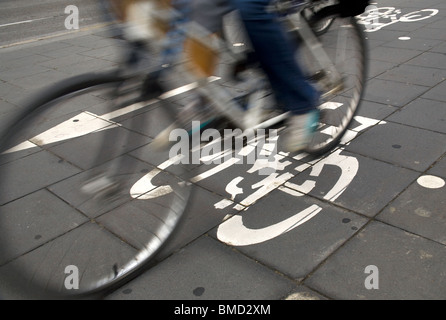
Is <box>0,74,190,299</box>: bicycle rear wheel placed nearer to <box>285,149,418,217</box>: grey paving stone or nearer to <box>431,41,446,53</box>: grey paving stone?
<box>285,149,418,217</box>: grey paving stone

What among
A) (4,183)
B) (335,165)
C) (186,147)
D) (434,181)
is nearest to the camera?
(4,183)

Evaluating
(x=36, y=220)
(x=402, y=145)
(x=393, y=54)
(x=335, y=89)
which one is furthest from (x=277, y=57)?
(x=393, y=54)

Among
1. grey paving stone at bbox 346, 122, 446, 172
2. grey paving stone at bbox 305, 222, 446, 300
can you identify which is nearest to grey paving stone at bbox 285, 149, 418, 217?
grey paving stone at bbox 346, 122, 446, 172

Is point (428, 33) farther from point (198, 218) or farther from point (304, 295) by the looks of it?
point (304, 295)

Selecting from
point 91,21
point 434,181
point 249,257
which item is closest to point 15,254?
point 249,257

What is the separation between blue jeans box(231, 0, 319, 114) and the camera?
8.85 feet

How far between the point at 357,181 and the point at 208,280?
1.40 metres

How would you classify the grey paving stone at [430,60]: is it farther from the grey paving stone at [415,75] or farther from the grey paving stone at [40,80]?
the grey paving stone at [40,80]

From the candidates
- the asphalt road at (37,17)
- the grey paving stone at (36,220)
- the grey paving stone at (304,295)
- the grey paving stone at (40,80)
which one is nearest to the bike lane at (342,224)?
the grey paving stone at (304,295)

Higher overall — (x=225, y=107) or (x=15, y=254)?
(x=225, y=107)

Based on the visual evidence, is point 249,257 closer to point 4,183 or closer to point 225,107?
point 225,107

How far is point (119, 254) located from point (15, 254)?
24.1 inches

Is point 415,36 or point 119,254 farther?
point 415,36

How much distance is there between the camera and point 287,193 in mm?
3369
